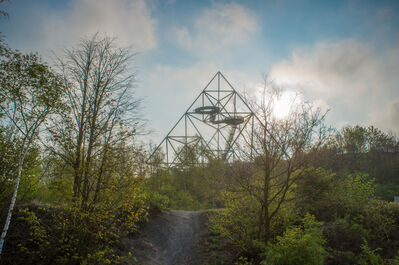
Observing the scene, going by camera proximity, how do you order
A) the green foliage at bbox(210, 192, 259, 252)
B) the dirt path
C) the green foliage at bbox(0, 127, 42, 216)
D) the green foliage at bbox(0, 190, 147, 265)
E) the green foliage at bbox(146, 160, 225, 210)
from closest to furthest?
the green foliage at bbox(0, 190, 147, 265), the green foliage at bbox(0, 127, 42, 216), the green foliage at bbox(210, 192, 259, 252), the dirt path, the green foliage at bbox(146, 160, 225, 210)

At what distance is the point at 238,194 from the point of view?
7.70 meters

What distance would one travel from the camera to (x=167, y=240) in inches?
415

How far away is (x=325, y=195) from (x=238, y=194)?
13.8ft

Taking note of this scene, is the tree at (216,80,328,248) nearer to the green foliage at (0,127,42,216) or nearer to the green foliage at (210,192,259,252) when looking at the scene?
the green foliage at (210,192,259,252)

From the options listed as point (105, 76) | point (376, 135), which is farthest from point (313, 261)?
point (376, 135)

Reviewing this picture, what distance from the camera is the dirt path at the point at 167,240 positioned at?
874cm

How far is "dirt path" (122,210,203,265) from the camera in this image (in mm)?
8742

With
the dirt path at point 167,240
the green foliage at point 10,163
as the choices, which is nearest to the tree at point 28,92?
the green foliage at point 10,163

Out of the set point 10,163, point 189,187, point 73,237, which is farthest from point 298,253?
point 189,187

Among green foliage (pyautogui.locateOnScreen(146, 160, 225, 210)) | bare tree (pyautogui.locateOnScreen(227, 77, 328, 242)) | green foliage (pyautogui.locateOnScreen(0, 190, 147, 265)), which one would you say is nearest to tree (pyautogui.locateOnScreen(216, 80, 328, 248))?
bare tree (pyautogui.locateOnScreen(227, 77, 328, 242))

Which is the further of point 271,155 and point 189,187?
point 189,187

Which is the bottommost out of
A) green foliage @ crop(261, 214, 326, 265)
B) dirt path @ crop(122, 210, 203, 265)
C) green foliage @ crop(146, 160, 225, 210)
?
dirt path @ crop(122, 210, 203, 265)

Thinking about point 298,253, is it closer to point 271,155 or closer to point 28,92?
point 271,155

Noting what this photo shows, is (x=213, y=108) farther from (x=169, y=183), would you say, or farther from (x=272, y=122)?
(x=272, y=122)
